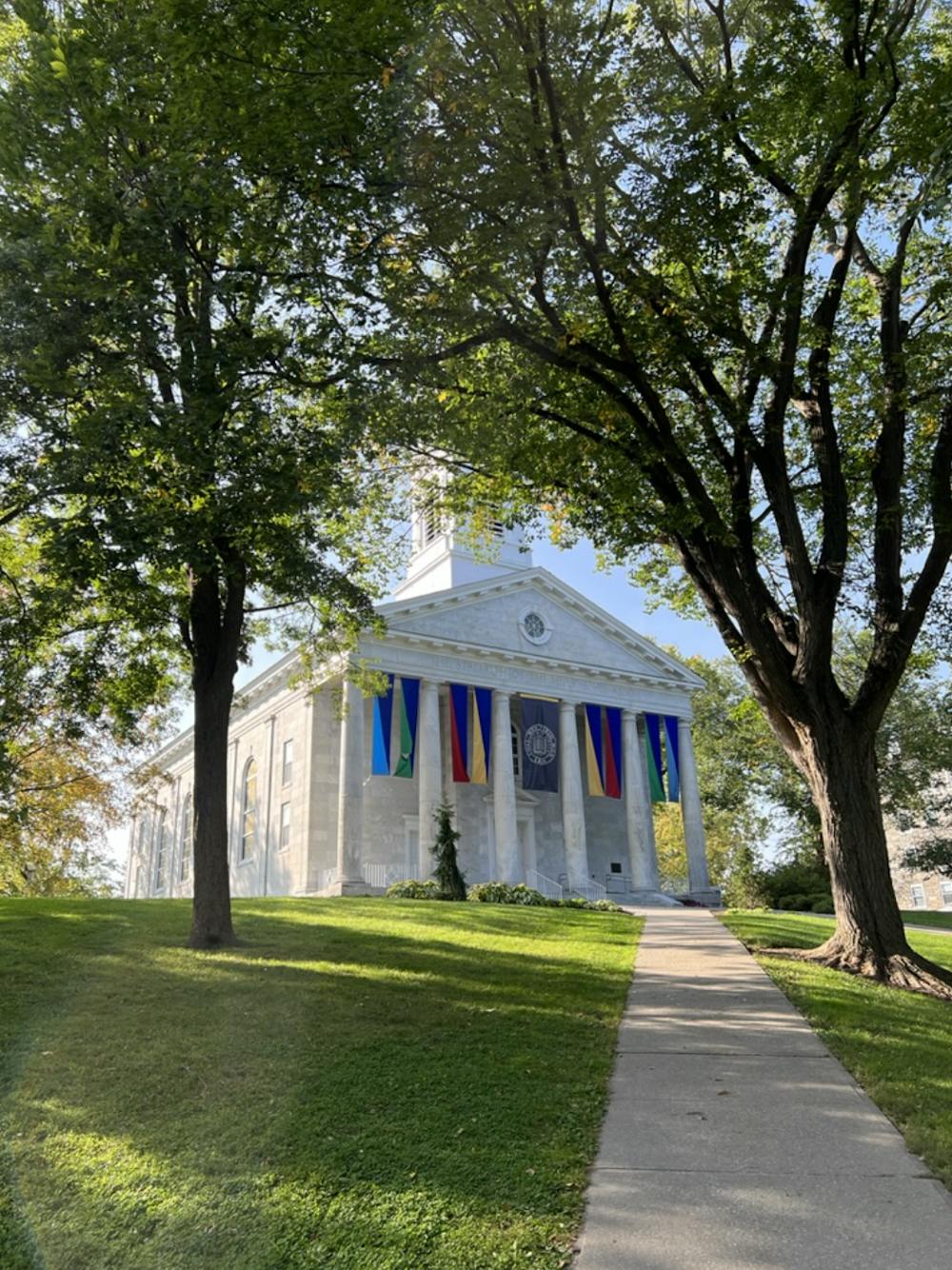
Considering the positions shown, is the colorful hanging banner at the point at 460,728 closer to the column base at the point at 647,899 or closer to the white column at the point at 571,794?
the white column at the point at 571,794

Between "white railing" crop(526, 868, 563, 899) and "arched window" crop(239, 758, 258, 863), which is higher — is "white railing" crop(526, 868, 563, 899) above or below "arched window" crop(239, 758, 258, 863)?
below

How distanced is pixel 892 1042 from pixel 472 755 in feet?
81.8

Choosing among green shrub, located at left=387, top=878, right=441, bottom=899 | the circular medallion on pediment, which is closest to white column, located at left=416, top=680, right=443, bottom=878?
green shrub, located at left=387, top=878, right=441, bottom=899

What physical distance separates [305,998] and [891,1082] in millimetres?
5012

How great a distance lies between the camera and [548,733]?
3400 cm

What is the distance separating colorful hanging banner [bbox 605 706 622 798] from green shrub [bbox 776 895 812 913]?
22.6 ft

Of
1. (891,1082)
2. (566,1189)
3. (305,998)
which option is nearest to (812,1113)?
(891,1082)

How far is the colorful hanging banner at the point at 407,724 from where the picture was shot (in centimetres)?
3034

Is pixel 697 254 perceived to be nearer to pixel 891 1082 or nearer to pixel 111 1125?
pixel 891 1082

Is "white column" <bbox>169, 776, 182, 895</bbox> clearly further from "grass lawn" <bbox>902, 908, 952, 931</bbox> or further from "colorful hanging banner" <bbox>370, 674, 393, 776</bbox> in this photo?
"grass lawn" <bbox>902, 908, 952, 931</bbox>

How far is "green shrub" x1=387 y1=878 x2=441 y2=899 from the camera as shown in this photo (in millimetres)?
24111

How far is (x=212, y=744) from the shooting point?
11961 millimetres

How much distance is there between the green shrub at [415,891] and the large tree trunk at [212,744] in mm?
12505

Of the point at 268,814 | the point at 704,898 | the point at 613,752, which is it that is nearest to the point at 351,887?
the point at 268,814
